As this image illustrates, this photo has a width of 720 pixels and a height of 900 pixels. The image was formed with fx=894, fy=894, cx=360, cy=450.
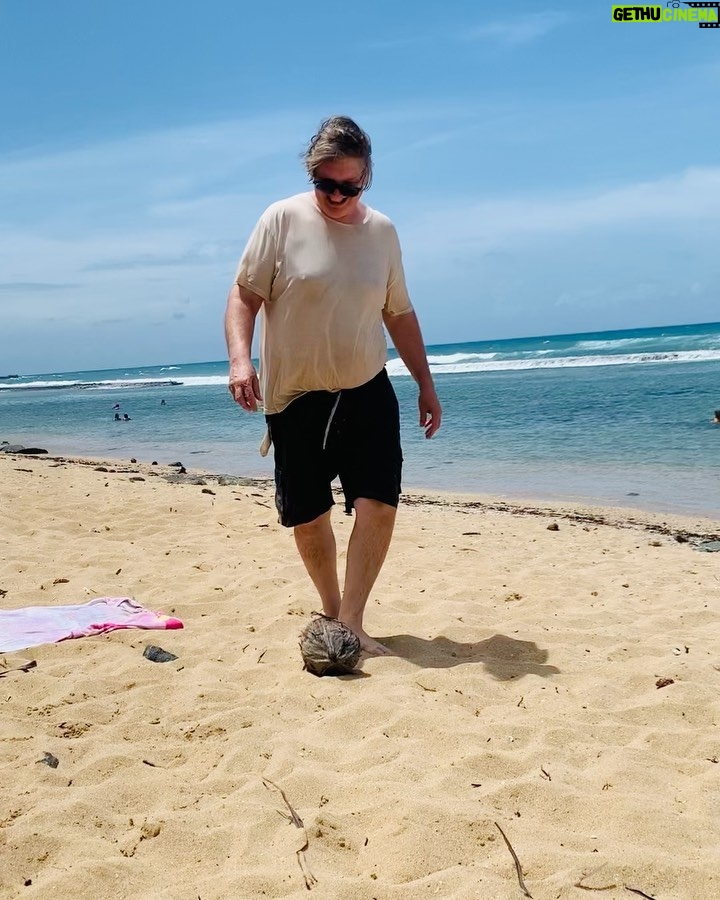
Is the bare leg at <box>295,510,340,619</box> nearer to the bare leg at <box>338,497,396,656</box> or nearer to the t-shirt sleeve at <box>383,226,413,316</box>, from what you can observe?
the bare leg at <box>338,497,396,656</box>

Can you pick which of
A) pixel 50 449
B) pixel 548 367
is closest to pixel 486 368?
pixel 548 367

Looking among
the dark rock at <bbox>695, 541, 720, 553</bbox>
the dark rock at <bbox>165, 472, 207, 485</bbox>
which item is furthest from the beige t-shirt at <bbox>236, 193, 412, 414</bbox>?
the dark rock at <bbox>165, 472, 207, 485</bbox>

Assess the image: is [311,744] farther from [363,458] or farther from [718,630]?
[718,630]

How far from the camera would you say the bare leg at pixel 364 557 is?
3.73 metres

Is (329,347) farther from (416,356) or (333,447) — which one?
(416,356)

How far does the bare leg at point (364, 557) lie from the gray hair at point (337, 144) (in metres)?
1.32

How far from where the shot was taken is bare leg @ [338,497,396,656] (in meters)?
3.73

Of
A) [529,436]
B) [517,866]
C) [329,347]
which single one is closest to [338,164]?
[329,347]

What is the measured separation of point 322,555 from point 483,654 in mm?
804

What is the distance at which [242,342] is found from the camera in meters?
3.45

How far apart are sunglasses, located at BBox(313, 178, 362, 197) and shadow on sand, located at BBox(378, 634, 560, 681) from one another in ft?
6.23

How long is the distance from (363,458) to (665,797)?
68.7 inches

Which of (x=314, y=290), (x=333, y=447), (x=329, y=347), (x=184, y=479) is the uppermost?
(x=314, y=290)

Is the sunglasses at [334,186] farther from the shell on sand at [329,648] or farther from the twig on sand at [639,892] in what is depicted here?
the twig on sand at [639,892]
